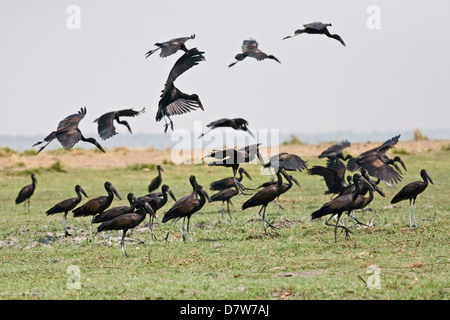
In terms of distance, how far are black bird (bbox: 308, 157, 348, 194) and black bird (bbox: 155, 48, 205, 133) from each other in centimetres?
490

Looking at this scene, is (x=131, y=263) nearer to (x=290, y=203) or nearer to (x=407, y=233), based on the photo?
(x=407, y=233)

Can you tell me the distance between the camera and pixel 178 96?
14016 millimetres

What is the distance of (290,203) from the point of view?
2147 cm

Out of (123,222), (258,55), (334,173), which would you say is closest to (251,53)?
(258,55)

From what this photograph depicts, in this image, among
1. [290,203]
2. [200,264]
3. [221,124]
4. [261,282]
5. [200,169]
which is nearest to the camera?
[261,282]

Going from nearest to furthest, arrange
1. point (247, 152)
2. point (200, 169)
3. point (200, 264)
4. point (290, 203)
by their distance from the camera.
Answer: point (200, 264) → point (247, 152) → point (290, 203) → point (200, 169)

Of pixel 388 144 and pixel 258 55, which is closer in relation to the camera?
pixel 258 55

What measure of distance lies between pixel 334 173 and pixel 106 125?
649 centimetres

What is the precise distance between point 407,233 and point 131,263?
5.29 metres

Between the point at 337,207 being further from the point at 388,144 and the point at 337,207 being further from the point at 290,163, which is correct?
the point at 290,163

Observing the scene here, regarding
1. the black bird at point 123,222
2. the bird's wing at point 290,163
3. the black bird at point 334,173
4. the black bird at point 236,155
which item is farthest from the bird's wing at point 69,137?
the black bird at point 334,173

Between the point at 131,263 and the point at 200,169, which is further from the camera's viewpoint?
the point at 200,169
